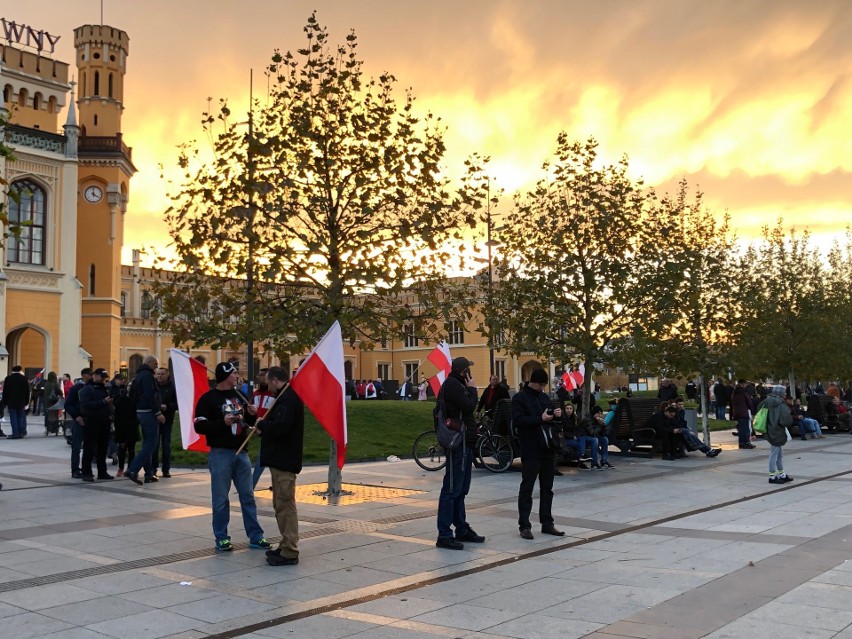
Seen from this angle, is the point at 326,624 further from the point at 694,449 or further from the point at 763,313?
the point at 763,313

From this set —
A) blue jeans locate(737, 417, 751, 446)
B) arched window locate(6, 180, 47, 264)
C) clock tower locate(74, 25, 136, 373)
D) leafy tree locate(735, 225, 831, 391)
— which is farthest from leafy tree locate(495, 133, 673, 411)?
clock tower locate(74, 25, 136, 373)

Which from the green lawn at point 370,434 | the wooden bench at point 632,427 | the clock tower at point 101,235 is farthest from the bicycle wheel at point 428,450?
the clock tower at point 101,235

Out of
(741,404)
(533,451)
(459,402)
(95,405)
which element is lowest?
(533,451)

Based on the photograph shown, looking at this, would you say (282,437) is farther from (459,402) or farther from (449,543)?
(449,543)

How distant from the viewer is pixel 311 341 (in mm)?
12797

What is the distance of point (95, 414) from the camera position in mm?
14102

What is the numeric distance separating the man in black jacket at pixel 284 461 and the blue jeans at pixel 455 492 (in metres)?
1.65

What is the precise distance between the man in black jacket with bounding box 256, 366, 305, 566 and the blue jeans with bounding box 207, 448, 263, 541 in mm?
704

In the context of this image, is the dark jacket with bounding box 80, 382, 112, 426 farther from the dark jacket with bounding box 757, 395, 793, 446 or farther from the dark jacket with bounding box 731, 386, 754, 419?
the dark jacket with bounding box 731, 386, 754, 419

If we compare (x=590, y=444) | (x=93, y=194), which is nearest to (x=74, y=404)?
(x=590, y=444)

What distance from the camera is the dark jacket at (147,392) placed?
549 inches

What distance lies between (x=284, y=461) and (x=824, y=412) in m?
25.9

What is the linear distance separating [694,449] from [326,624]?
50.7ft

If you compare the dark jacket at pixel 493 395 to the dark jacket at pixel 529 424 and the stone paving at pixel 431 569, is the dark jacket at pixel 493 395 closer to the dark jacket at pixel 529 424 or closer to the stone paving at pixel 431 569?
the stone paving at pixel 431 569
